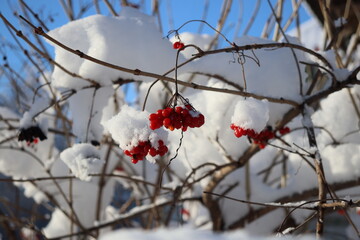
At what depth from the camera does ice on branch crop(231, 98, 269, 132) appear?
2.76 feet

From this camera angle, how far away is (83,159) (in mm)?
1028

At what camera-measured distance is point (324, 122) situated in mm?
1877

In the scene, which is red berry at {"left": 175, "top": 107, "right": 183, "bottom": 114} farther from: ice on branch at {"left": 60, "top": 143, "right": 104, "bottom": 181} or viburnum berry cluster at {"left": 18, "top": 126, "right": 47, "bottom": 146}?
viburnum berry cluster at {"left": 18, "top": 126, "right": 47, "bottom": 146}

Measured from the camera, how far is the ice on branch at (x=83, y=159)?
40.4 inches

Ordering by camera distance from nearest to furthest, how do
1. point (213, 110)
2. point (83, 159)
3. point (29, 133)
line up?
point (83, 159) < point (29, 133) < point (213, 110)

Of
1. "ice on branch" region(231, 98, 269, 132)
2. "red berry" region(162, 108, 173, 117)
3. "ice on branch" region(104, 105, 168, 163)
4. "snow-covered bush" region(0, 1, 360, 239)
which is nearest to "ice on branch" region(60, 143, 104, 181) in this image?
"snow-covered bush" region(0, 1, 360, 239)

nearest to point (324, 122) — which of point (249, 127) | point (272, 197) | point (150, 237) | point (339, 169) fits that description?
point (339, 169)

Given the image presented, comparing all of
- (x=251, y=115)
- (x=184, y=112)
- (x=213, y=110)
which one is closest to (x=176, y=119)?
(x=184, y=112)

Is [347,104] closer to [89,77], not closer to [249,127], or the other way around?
[249,127]

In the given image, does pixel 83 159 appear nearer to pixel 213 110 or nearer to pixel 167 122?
pixel 167 122

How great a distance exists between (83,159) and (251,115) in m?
0.60

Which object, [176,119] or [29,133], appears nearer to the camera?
[176,119]

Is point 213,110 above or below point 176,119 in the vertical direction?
above

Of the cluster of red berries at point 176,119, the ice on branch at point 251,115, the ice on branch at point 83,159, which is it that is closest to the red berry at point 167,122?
the cluster of red berries at point 176,119
